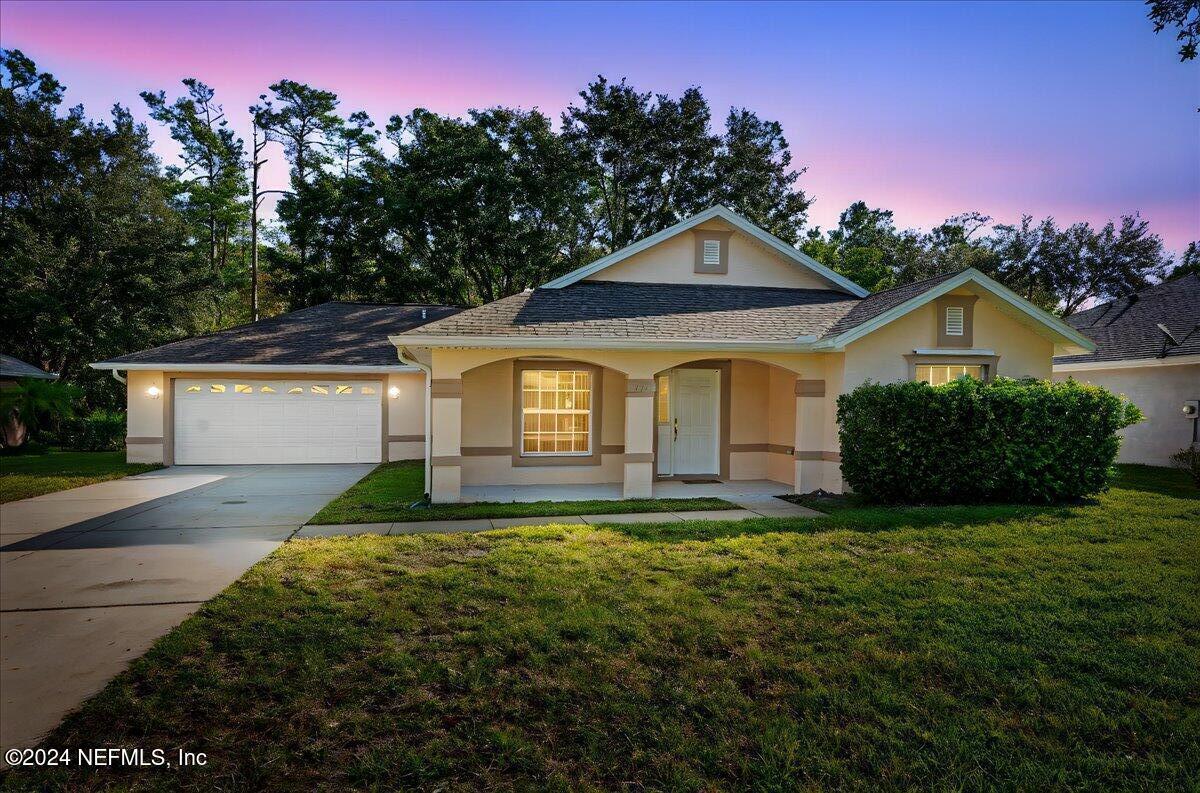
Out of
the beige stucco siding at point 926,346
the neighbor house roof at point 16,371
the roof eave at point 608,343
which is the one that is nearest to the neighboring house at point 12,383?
the neighbor house roof at point 16,371

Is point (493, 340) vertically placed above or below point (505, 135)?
below

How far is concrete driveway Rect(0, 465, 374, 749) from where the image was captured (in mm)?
4004

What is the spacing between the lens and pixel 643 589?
18.7 feet

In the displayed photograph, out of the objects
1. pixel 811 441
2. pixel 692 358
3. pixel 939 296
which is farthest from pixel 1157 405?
pixel 692 358

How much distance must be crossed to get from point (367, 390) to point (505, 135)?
14.9 metres

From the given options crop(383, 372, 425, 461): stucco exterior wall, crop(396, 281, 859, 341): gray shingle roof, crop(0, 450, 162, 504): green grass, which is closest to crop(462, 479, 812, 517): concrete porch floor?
crop(396, 281, 859, 341): gray shingle roof

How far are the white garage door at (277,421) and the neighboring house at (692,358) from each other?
5.02m

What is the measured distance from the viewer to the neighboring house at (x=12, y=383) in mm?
17877

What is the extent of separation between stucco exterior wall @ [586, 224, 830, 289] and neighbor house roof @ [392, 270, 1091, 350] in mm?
277

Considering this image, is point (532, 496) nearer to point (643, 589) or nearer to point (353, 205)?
point (643, 589)

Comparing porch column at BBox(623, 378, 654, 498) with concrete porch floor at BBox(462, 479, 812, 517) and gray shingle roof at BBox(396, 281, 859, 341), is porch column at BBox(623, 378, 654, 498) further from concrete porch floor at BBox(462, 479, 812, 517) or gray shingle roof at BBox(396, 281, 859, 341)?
gray shingle roof at BBox(396, 281, 859, 341)

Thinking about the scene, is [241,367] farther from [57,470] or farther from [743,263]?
[743,263]

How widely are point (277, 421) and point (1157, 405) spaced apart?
872 inches

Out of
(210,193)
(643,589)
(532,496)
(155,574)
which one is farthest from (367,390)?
(210,193)
